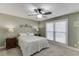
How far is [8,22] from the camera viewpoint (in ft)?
9.29

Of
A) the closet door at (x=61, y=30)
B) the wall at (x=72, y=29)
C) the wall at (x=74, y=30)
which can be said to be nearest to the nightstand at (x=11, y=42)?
the wall at (x=72, y=29)

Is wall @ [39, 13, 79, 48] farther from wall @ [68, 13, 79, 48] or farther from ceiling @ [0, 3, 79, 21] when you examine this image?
ceiling @ [0, 3, 79, 21]

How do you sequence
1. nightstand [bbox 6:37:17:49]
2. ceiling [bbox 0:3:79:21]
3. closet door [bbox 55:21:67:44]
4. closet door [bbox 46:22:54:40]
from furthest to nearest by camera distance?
closet door [bbox 55:21:67:44], closet door [bbox 46:22:54:40], nightstand [bbox 6:37:17:49], ceiling [bbox 0:3:79:21]

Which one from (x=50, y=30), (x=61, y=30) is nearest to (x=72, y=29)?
(x=61, y=30)

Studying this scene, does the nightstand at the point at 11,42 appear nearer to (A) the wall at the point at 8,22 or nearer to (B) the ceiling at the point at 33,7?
(A) the wall at the point at 8,22

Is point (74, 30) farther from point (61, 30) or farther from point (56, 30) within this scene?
point (56, 30)

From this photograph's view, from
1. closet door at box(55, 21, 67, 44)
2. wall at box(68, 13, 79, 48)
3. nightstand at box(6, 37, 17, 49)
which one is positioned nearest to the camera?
wall at box(68, 13, 79, 48)

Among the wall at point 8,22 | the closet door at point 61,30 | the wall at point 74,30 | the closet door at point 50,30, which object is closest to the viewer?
the wall at point 8,22

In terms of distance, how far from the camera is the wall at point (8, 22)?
2.60 metres

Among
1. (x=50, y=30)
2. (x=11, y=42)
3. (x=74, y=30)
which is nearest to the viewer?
(x=74, y=30)

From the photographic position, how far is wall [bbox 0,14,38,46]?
2604mm

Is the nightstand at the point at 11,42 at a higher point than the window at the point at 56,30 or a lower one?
lower

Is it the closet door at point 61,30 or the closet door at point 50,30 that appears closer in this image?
the closet door at point 50,30

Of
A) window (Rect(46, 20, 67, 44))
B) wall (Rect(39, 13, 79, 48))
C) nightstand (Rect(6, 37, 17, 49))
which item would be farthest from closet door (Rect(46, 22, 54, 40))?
nightstand (Rect(6, 37, 17, 49))
